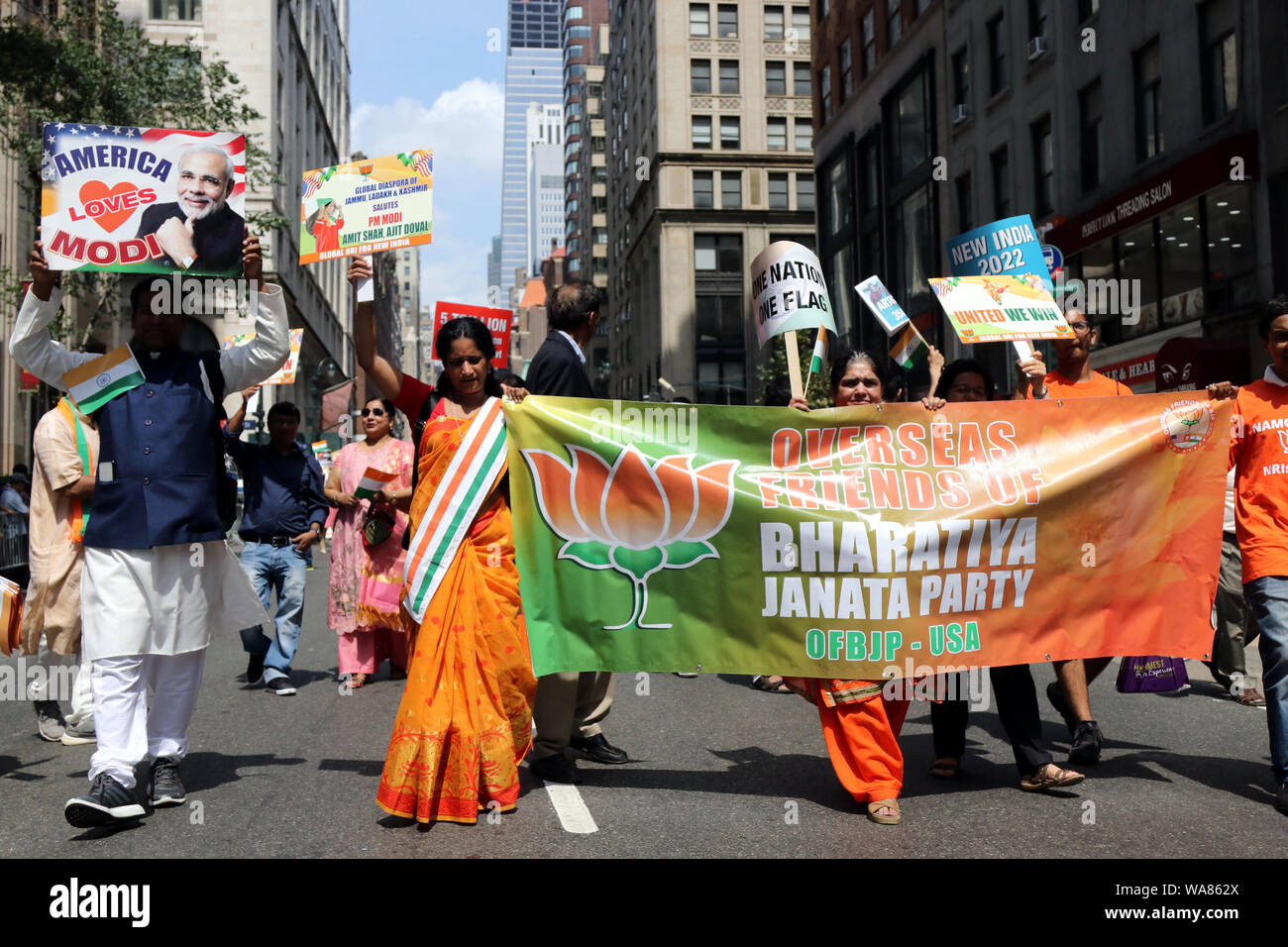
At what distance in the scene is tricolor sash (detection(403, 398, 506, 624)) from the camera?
534 centimetres

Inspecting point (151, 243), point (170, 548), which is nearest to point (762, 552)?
point (170, 548)

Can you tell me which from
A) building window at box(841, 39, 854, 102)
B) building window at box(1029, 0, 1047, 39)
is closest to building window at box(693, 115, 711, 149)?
building window at box(841, 39, 854, 102)

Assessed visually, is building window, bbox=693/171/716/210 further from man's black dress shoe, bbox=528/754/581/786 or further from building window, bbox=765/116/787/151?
man's black dress shoe, bbox=528/754/581/786

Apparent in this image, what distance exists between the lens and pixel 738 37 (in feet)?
224

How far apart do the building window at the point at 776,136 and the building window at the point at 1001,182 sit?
41387 millimetres

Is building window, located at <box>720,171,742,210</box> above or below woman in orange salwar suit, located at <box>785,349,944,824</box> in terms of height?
above

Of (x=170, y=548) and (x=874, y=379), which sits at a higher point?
(x=874, y=379)

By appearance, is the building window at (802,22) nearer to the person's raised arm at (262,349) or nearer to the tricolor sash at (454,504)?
the person's raised arm at (262,349)

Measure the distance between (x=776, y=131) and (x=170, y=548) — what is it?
67233 millimetres

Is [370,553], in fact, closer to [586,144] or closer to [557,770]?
[557,770]

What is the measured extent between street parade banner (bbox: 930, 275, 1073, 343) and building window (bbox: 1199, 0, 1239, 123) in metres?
14.0

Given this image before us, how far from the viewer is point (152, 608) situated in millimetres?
5387
